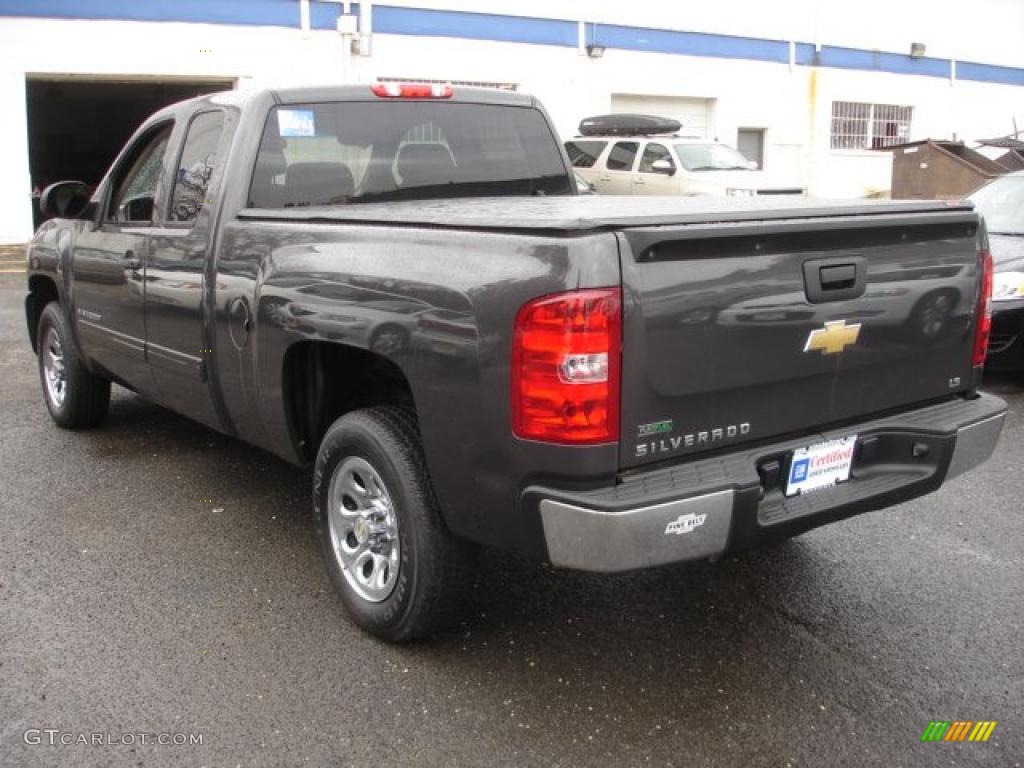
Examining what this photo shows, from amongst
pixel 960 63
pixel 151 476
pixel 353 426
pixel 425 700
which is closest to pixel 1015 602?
pixel 425 700

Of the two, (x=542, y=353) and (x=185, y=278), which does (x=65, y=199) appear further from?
(x=542, y=353)

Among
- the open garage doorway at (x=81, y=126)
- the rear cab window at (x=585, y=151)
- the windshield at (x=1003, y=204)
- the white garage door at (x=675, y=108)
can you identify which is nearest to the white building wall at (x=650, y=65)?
the white garage door at (x=675, y=108)

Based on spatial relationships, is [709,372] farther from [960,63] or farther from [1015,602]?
[960,63]

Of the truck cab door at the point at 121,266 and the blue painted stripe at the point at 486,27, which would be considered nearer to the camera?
the truck cab door at the point at 121,266

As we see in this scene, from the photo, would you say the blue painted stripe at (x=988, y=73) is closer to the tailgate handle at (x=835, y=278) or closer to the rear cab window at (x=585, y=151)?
the rear cab window at (x=585, y=151)

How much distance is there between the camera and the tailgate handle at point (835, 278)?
2.95 metres

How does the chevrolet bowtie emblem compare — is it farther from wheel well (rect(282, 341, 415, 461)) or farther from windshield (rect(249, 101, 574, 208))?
A: windshield (rect(249, 101, 574, 208))

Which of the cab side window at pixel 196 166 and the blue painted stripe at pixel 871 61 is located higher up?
the blue painted stripe at pixel 871 61

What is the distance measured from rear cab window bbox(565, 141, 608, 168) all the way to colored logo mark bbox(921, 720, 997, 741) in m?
15.4

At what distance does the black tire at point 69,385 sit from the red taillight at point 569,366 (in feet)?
12.4

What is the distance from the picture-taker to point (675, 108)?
72.8 feet

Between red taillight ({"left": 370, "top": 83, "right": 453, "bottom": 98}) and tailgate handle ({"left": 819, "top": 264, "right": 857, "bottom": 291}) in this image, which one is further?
red taillight ({"left": 370, "top": 83, "right": 453, "bottom": 98})

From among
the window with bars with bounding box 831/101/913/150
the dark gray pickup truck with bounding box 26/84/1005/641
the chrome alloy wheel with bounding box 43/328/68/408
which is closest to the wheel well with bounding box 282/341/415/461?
the dark gray pickup truck with bounding box 26/84/1005/641

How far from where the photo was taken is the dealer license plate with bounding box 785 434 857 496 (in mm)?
3016
